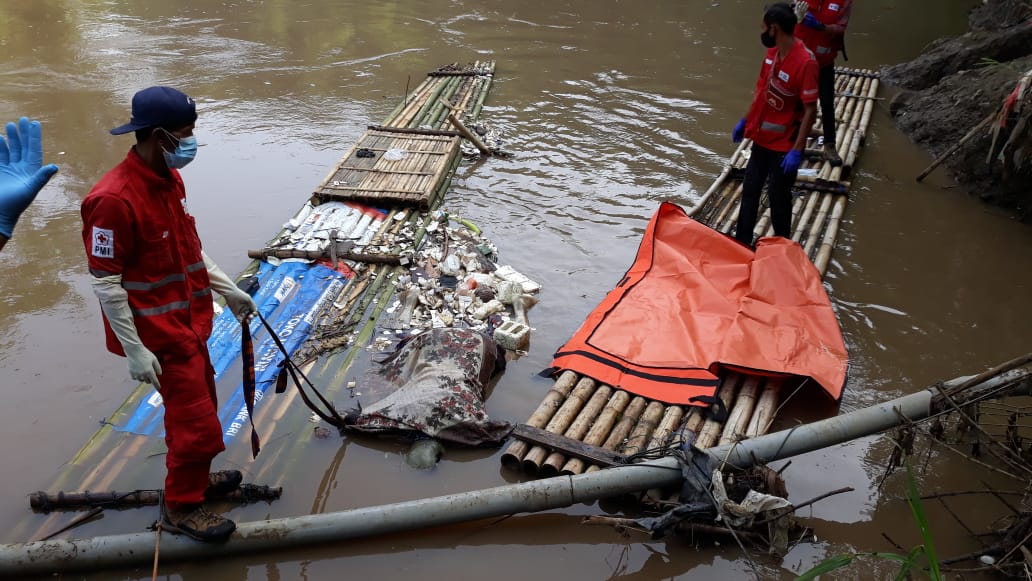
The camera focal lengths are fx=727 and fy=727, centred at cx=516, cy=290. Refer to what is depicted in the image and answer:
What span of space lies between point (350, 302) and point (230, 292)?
1.78m

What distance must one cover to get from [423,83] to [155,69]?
3611 mm

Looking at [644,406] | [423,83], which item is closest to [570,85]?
[423,83]

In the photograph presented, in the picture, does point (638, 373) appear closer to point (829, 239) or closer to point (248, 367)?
point (248, 367)

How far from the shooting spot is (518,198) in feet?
22.4

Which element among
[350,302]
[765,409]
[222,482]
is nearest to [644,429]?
[765,409]

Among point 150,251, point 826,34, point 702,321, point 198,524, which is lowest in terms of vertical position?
point 198,524

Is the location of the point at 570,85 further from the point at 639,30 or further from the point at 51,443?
the point at 51,443

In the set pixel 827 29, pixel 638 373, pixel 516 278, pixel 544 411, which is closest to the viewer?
pixel 544 411

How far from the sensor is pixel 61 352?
4660mm

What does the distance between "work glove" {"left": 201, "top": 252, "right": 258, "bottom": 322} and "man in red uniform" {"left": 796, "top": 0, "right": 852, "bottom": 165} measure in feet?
17.3

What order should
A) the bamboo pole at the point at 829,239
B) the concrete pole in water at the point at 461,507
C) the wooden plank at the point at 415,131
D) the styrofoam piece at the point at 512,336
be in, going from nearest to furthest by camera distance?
the concrete pole in water at the point at 461,507
the styrofoam piece at the point at 512,336
the bamboo pole at the point at 829,239
the wooden plank at the point at 415,131

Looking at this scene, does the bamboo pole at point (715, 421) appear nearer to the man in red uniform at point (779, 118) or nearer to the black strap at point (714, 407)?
the black strap at point (714, 407)

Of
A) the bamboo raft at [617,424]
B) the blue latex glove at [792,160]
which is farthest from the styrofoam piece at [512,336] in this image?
the blue latex glove at [792,160]

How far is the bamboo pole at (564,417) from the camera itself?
3765 millimetres
